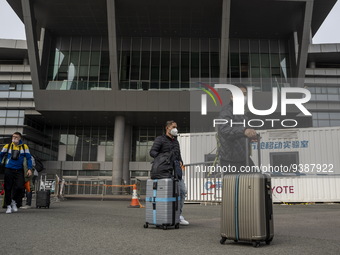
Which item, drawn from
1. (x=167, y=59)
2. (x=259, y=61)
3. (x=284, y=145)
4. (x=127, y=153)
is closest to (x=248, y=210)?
(x=284, y=145)

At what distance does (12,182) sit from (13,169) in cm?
34

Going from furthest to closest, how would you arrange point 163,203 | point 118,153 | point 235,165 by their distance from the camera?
1. point 118,153
2. point 163,203
3. point 235,165

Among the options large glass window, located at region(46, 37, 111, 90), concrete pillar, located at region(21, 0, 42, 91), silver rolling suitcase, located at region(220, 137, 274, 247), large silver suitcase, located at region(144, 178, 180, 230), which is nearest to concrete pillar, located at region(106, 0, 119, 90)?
large glass window, located at region(46, 37, 111, 90)

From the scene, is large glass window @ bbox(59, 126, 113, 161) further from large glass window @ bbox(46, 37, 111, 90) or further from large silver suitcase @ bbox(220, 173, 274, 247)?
large silver suitcase @ bbox(220, 173, 274, 247)

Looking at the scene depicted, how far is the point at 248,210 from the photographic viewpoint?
13.8 ft

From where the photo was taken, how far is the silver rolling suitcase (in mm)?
4145

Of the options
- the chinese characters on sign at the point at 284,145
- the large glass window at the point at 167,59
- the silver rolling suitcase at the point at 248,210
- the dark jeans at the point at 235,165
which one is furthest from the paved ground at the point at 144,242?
the large glass window at the point at 167,59

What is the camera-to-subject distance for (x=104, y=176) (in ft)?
128

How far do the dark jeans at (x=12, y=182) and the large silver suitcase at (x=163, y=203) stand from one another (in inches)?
172

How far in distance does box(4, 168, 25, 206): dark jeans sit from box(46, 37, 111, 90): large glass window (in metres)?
24.3

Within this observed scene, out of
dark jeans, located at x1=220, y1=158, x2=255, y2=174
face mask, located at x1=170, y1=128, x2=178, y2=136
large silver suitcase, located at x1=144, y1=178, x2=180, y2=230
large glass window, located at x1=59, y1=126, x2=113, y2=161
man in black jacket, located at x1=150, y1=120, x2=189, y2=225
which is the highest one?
large glass window, located at x1=59, y1=126, x2=113, y2=161

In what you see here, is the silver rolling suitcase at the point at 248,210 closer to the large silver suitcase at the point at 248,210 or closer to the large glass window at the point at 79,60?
the large silver suitcase at the point at 248,210

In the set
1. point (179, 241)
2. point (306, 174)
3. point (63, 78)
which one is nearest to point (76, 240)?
point (179, 241)

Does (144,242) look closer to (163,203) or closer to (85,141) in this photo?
(163,203)
